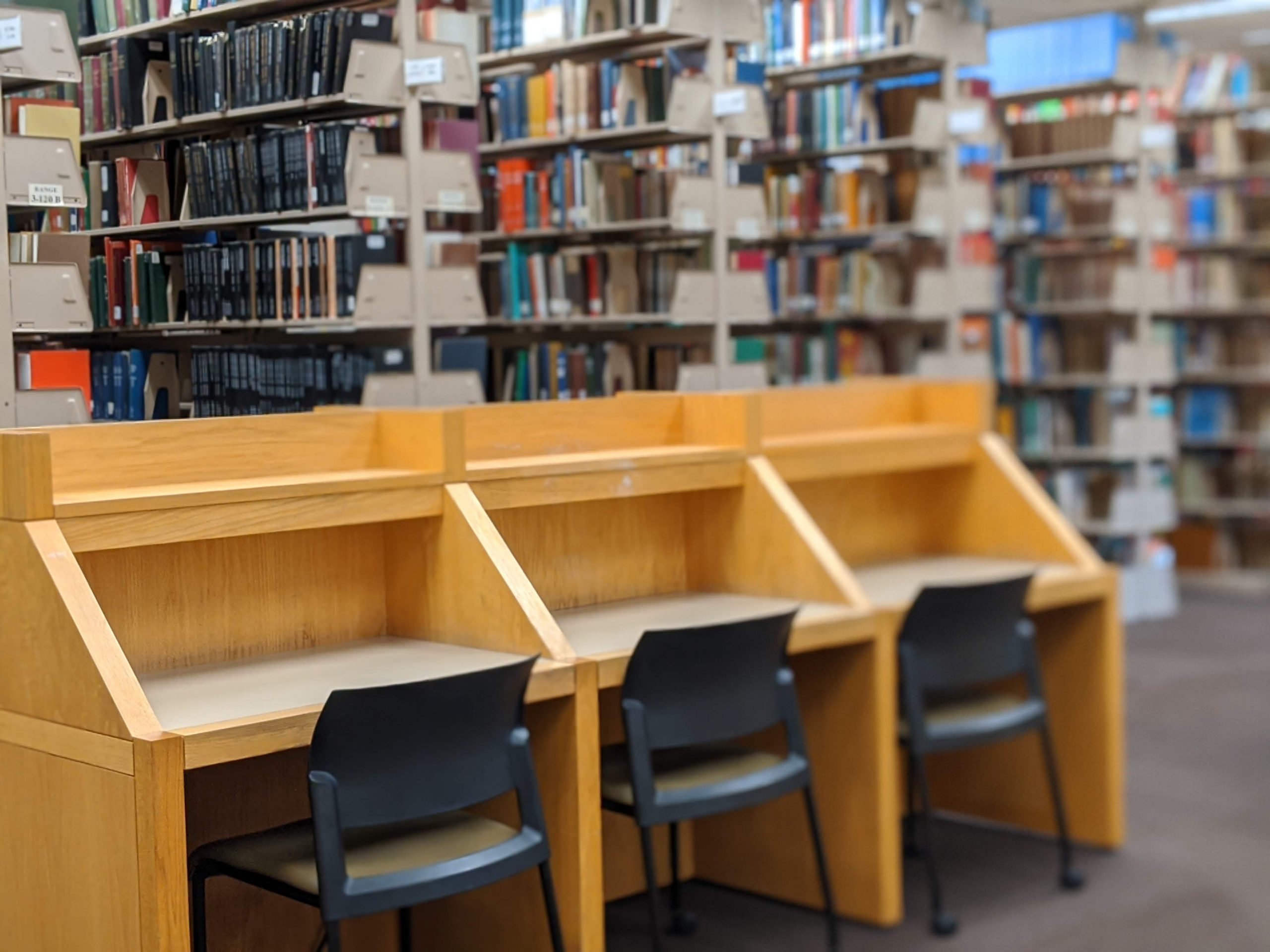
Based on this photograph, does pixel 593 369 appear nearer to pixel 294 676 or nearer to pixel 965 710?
pixel 965 710

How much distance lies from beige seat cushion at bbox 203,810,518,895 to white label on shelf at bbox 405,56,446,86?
2142mm

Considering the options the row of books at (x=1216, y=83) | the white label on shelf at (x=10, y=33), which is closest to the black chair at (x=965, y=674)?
the white label on shelf at (x=10, y=33)

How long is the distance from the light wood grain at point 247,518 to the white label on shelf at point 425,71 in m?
1.53

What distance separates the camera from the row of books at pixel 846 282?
6.69m

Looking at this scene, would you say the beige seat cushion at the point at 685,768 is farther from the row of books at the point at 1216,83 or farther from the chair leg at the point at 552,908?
the row of books at the point at 1216,83

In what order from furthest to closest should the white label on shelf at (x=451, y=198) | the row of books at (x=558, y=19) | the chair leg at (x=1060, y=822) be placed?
the row of books at (x=558, y=19) → the white label on shelf at (x=451, y=198) → the chair leg at (x=1060, y=822)

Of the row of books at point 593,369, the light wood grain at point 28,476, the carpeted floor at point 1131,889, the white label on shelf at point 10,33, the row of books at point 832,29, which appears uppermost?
the row of books at point 832,29

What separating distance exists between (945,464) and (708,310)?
108cm

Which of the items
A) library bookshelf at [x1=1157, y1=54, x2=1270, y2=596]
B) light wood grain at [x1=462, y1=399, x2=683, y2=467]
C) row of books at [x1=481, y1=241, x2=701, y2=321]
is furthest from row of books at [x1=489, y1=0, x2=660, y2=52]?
library bookshelf at [x1=1157, y1=54, x2=1270, y2=596]

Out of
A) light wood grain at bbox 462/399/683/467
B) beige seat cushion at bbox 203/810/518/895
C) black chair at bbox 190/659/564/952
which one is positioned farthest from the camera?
light wood grain at bbox 462/399/683/467

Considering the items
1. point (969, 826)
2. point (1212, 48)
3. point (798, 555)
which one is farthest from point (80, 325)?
point (1212, 48)

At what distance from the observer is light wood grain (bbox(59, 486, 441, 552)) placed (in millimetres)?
2680

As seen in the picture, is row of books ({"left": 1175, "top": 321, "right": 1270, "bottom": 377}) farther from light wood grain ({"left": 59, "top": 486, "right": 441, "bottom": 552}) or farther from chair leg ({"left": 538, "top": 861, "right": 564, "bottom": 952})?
chair leg ({"left": 538, "top": 861, "right": 564, "bottom": 952})

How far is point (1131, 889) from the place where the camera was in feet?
12.8
